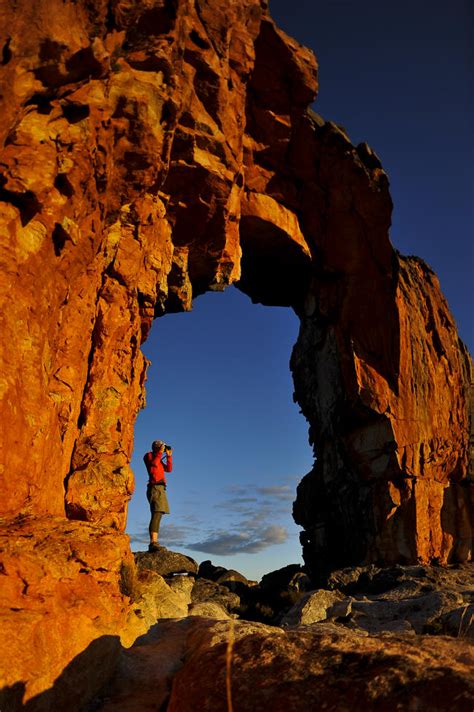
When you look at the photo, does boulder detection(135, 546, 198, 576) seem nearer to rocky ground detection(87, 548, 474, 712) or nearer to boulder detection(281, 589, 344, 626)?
boulder detection(281, 589, 344, 626)

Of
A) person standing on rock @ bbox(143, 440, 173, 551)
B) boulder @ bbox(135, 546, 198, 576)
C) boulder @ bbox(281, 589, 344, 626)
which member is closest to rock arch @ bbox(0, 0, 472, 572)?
person standing on rock @ bbox(143, 440, 173, 551)

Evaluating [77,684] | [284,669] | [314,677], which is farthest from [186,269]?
[314,677]

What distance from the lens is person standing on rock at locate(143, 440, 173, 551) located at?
49.7ft

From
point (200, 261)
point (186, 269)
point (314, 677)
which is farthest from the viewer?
point (200, 261)

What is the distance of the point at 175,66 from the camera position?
11.4m

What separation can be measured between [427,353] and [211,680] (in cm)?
2645

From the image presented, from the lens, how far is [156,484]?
50.1ft

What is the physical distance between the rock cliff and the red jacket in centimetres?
224

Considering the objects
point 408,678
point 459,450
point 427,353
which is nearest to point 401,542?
point 459,450

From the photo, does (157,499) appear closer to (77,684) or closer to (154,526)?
(154,526)

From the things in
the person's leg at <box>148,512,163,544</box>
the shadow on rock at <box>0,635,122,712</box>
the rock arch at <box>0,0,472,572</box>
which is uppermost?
the rock arch at <box>0,0,472,572</box>

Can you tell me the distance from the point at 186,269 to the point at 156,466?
7.30 metres

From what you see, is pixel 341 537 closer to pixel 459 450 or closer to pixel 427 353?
pixel 459 450

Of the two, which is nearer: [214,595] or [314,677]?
[314,677]
